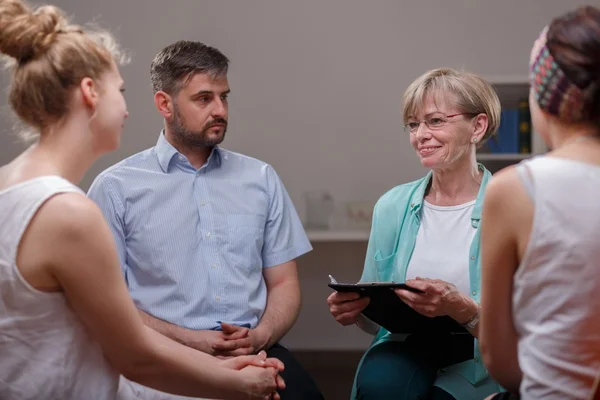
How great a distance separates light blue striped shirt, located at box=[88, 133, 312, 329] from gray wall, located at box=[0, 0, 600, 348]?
2259mm

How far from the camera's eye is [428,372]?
7.32 ft

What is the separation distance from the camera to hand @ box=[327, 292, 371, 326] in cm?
219

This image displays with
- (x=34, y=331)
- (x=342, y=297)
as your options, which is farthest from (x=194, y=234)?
(x=34, y=331)

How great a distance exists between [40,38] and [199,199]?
1.16 metres

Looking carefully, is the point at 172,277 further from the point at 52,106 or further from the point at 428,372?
the point at 52,106

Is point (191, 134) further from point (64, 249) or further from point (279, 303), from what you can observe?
point (64, 249)

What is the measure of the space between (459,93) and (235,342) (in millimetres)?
1098

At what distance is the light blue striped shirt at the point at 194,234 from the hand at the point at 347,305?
368 mm

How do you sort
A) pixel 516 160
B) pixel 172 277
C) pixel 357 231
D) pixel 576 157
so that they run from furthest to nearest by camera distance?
pixel 357 231
pixel 516 160
pixel 172 277
pixel 576 157

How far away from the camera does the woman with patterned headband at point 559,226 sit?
1258 millimetres

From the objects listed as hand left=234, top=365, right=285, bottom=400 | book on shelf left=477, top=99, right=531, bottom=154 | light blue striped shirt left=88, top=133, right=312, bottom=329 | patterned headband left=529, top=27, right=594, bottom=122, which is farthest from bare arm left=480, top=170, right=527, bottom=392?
book on shelf left=477, top=99, right=531, bottom=154

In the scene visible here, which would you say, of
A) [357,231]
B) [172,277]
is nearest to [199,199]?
[172,277]

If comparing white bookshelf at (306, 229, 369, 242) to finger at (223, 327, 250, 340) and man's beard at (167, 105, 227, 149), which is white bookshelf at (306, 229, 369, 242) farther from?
finger at (223, 327, 250, 340)

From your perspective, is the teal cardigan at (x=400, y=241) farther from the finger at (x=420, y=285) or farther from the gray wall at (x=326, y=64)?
the gray wall at (x=326, y=64)
